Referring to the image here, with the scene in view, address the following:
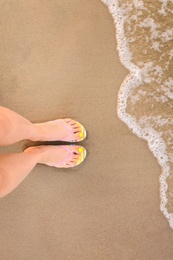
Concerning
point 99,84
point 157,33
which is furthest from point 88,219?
point 157,33

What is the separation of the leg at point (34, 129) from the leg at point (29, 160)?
0.05m

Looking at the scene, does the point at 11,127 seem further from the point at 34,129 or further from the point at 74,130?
the point at 74,130

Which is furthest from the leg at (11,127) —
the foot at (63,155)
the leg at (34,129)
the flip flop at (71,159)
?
the flip flop at (71,159)

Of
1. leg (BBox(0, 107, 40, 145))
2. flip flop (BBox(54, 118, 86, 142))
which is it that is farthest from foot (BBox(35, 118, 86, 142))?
leg (BBox(0, 107, 40, 145))

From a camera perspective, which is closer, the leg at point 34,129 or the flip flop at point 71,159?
the leg at point 34,129

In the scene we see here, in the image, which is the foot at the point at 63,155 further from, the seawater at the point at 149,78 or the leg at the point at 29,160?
the seawater at the point at 149,78

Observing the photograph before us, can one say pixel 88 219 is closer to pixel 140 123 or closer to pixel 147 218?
pixel 147 218

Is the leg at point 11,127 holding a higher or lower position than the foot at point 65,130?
higher

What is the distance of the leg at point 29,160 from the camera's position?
1.04 meters

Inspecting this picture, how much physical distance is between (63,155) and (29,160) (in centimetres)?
26

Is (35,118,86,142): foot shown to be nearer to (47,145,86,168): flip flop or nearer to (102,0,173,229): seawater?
(47,145,86,168): flip flop

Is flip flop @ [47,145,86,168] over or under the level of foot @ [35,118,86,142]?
under

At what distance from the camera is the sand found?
1.43 m

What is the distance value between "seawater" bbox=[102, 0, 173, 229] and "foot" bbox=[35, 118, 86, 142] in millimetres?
185
